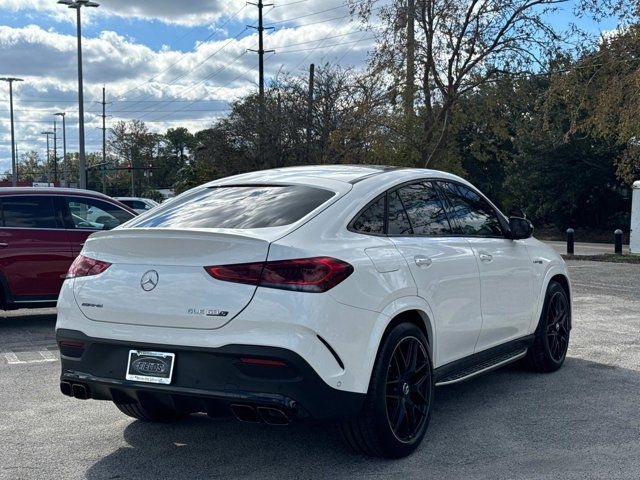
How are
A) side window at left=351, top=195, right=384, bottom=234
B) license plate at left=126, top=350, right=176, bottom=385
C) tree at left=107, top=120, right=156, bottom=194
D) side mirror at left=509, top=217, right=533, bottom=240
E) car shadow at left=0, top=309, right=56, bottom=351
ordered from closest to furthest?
1. license plate at left=126, top=350, right=176, bottom=385
2. side window at left=351, top=195, right=384, bottom=234
3. side mirror at left=509, top=217, right=533, bottom=240
4. car shadow at left=0, top=309, right=56, bottom=351
5. tree at left=107, top=120, right=156, bottom=194

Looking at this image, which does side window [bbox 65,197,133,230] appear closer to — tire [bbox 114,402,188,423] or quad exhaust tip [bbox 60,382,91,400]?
tire [bbox 114,402,188,423]

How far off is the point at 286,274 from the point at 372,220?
0.90 m

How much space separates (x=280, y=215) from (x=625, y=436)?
2636mm

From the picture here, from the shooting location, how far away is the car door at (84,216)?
952 centimetres

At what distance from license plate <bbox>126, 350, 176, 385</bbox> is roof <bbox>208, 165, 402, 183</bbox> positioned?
1466mm

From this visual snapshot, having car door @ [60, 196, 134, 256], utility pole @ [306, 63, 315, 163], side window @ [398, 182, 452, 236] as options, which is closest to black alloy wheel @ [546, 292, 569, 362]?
side window @ [398, 182, 452, 236]

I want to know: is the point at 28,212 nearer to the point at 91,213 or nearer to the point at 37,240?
the point at 37,240

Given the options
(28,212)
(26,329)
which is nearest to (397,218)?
(28,212)

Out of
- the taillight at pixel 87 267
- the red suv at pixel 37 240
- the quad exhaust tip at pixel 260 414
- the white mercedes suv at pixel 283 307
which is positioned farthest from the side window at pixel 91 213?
the quad exhaust tip at pixel 260 414

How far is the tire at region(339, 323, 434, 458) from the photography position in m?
4.14

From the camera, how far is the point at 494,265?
220 inches

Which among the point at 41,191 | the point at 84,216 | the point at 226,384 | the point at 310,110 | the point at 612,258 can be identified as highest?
the point at 310,110

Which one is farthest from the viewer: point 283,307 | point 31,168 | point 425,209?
point 31,168

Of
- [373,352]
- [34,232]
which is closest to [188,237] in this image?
[373,352]
